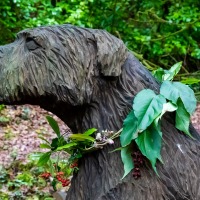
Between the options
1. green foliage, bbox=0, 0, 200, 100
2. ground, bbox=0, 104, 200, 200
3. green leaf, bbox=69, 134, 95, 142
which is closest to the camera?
green leaf, bbox=69, 134, 95, 142

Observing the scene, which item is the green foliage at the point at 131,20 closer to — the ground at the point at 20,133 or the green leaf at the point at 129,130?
the ground at the point at 20,133

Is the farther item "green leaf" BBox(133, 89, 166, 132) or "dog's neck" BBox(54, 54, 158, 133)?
"dog's neck" BBox(54, 54, 158, 133)

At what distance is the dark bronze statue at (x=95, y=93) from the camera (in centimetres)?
174

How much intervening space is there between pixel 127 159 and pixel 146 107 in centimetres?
21

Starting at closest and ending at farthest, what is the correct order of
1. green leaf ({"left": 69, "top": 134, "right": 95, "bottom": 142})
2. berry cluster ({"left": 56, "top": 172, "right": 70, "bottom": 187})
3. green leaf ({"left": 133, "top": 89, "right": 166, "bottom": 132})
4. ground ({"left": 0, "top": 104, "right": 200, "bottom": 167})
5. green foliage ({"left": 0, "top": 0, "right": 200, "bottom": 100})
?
green leaf ({"left": 133, "top": 89, "right": 166, "bottom": 132}) < green leaf ({"left": 69, "top": 134, "right": 95, "bottom": 142}) < berry cluster ({"left": 56, "top": 172, "right": 70, "bottom": 187}) < ground ({"left": 0, "top": 104, "right": 200, "bottom": 167}) < green foliage ({"left": 0, "top": 0, "right": 200, "bottom": 100})

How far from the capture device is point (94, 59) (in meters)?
1.78

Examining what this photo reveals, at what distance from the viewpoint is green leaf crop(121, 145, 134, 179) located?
1719 millimetres

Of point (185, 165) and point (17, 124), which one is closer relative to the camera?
point (185, 165)

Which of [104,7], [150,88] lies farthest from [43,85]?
[104,7]

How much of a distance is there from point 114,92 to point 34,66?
34 cm

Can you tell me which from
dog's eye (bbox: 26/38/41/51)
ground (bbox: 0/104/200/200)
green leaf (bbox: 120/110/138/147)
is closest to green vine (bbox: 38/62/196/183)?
green leaf (bbox: 120/110/138/147)

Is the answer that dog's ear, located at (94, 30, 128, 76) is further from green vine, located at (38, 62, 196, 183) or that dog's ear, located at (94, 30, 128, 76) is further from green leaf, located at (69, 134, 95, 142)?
green leaf, located at (69, 134, 95, 142)

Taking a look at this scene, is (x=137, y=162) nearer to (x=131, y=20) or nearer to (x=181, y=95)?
(x=181, y=95)

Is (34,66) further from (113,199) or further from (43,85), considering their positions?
(113,199)
